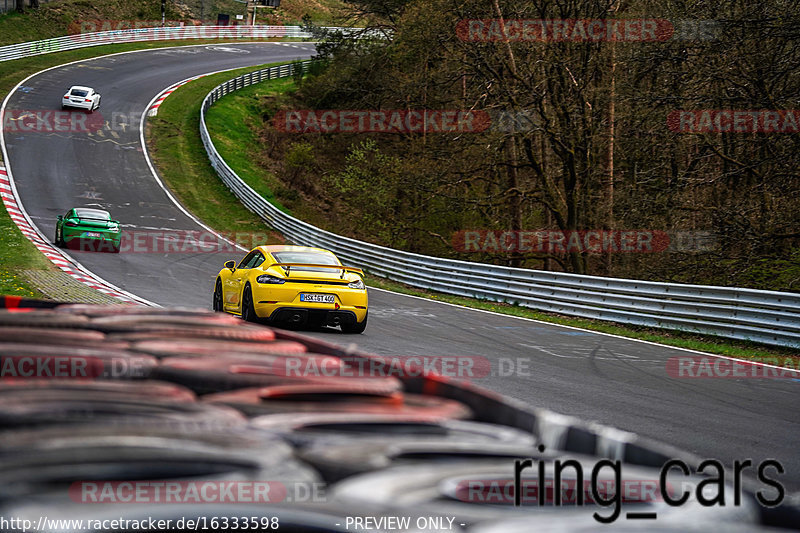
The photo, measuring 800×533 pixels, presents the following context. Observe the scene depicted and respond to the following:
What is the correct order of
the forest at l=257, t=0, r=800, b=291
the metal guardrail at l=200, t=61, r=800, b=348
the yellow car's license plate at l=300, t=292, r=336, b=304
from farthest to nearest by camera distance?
1. the forest at l=257, t=0, r=800, b=291
2. the metal guardrail at l=200, t=61, r=800, b=348
3. the yellow car's license plate at l=300, t=292, r=336, b=304

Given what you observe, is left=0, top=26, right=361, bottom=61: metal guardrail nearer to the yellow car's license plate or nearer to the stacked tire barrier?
the yellow car's license plate

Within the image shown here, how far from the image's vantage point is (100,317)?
3973mm

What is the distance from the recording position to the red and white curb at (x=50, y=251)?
657 inches

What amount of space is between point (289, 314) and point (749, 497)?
34.2 ft

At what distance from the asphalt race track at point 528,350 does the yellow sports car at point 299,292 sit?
1.29ft

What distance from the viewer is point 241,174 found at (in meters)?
42.9

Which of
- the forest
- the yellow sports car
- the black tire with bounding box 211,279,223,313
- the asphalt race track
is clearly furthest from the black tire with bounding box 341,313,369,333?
the forest

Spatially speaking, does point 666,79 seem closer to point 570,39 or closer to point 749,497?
point 570,39

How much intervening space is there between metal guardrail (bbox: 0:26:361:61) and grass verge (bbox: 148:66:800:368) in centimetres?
1022

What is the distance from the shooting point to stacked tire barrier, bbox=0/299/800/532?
1846 mm

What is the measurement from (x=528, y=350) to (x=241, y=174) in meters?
33.0

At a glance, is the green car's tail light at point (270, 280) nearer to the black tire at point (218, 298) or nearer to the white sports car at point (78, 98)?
the black tire at point (218, 298)

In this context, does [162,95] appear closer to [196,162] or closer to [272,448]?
[196,162]

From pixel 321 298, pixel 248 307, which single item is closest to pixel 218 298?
pixel 248 307
